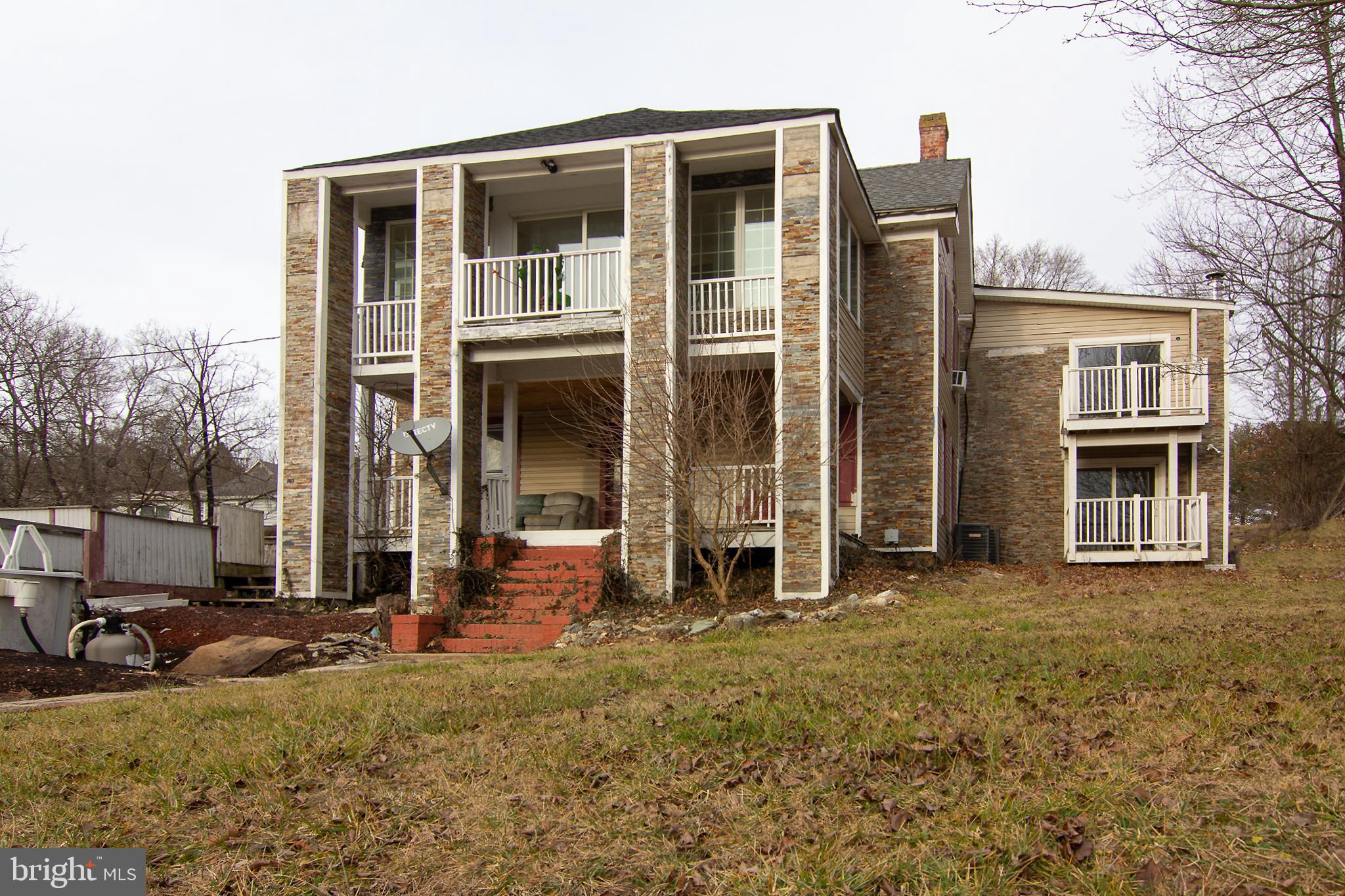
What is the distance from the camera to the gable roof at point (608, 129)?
47.3 feet

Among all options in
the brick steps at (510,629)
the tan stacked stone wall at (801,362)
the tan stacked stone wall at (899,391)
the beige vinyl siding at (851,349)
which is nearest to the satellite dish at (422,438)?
the brick steps at (510,629)

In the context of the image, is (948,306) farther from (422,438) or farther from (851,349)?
(422,438)

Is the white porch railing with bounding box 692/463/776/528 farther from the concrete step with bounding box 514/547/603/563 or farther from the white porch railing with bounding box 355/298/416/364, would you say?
the white porch railing with bounding box 355/298/416/364

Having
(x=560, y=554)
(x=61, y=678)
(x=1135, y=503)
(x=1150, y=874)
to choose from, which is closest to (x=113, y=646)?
(x=61, y=678)

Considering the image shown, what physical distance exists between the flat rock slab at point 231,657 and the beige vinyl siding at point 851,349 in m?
8.17

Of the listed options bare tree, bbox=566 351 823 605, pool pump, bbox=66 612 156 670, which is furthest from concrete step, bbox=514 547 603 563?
pool pump, bbox=66 612 156 670

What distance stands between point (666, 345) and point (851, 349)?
360 cm

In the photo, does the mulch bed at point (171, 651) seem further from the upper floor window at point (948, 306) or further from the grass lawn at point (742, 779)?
the upper floor window at point (948, 306)

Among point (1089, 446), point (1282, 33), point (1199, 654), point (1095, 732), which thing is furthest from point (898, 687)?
point (1089, 446)

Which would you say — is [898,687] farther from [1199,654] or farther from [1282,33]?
[1282,33]

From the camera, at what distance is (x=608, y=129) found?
1538cm

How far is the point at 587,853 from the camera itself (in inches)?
161

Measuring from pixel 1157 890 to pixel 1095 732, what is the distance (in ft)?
5.70

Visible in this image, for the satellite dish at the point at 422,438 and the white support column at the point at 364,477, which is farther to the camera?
the white support column at the point at 364,477
